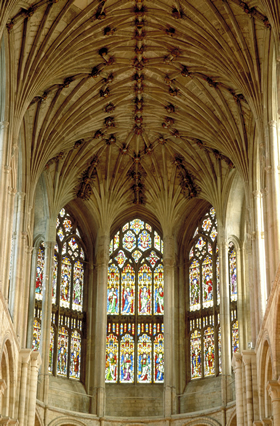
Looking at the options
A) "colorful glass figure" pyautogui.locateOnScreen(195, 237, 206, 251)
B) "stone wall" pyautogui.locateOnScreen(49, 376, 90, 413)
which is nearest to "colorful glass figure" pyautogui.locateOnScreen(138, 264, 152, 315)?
"colorful glass figure" pyautogui.locateOnScreen(195, 237, 206, 251)

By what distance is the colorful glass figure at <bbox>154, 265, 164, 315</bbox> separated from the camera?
39.8 meters

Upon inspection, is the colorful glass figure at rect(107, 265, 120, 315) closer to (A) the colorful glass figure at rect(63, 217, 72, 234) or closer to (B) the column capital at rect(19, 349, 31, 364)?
(A) the colorful glass figure at rect(63, 217, 72, 234)

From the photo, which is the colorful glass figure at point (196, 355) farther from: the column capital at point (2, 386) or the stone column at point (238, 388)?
the column capital at point (2, 386)

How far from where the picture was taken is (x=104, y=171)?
132 ft

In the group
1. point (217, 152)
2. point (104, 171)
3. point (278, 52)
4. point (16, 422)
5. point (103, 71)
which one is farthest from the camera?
point (104, 171)

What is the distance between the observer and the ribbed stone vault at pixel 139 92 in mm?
30859

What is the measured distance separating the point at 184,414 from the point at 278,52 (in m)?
15.8

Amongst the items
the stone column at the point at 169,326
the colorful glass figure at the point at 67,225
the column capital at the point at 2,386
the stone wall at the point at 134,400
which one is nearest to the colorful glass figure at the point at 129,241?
the stone column at the point at 169,326

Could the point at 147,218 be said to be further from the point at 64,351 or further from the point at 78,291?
the point at 64,351

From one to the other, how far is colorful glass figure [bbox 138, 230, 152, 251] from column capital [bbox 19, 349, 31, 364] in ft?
34.4

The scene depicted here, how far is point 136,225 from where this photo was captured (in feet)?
137

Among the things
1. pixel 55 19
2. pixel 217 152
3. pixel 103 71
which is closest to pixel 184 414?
pixel 217 152

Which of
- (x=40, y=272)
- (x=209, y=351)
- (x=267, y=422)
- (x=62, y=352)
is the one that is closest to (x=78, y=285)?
(x=40, y=272)

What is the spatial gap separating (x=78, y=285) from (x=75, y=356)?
10.9 ft
